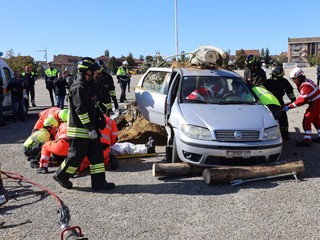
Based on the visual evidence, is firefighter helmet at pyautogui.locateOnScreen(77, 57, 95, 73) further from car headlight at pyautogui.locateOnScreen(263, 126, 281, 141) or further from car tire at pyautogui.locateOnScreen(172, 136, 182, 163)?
car headlight at pyautogui.locateOnScreen(263, 126, 281, 141)

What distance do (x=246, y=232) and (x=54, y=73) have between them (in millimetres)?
14079

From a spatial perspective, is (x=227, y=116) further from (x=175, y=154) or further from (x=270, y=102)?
(x=270, y=102)

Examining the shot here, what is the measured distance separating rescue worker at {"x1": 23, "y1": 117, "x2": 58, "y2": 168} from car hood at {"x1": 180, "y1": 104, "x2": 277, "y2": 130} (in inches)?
92.9

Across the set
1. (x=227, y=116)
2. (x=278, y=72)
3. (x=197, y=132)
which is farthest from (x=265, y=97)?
(x=197, y=132)

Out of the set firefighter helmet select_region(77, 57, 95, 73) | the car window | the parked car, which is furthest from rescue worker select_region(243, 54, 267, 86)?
firefighter helmet select_region(77, 57, 95, 73)

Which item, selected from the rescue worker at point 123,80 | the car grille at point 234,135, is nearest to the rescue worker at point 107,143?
the car grille at point 234,135

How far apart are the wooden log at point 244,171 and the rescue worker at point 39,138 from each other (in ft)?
9.52

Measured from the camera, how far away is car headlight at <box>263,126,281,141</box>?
18.5ft

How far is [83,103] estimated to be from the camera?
502cm

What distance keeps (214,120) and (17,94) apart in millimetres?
8572

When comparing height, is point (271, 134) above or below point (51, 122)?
below

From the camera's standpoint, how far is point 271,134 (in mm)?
5707

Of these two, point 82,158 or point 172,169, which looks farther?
point 172,169

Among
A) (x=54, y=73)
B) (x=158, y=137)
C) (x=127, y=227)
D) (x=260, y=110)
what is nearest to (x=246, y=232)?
(x=127, y=227)
